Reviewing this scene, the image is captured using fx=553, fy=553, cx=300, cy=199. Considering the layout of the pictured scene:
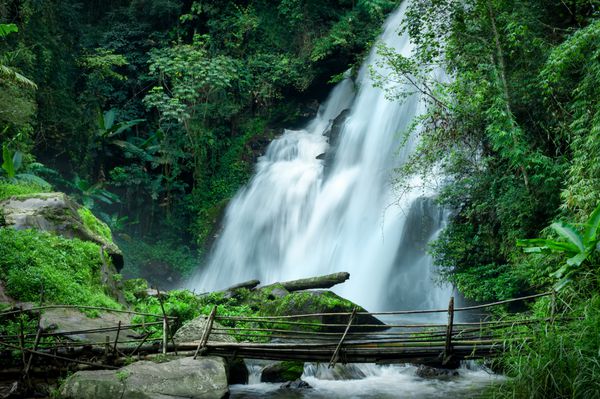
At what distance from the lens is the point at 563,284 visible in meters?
5.70

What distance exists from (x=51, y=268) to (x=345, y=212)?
903cm

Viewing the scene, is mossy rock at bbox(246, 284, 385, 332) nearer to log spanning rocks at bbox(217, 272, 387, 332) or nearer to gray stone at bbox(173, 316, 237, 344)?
log spanning rocks at bbox(217, 272, 387, 332)

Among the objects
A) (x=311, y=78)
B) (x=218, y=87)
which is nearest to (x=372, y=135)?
(x=311, y=78)

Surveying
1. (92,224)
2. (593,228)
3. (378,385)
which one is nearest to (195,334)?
(378,385)

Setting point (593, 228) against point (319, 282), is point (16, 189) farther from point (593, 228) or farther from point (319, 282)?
point (593, 228)

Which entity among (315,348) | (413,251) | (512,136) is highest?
(512,136)

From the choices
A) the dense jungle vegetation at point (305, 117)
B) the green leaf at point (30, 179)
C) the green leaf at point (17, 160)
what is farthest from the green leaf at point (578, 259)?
the green leaf at point (17, 160)

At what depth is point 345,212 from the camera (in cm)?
1602

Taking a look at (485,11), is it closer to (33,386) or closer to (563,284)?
(563,284)

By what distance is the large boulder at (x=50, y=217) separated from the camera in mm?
10102

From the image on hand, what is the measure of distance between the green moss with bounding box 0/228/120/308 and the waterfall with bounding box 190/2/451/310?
6.32 meters

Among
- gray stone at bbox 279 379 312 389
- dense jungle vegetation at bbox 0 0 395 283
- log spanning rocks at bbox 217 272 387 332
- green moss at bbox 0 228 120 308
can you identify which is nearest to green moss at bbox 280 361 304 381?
gray stone at bbox 279 379 312 389

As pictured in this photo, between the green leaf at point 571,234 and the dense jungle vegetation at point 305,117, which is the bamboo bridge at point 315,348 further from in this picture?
the green leaf at point 571,234

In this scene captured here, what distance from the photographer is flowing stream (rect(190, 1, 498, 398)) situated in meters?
13.1
